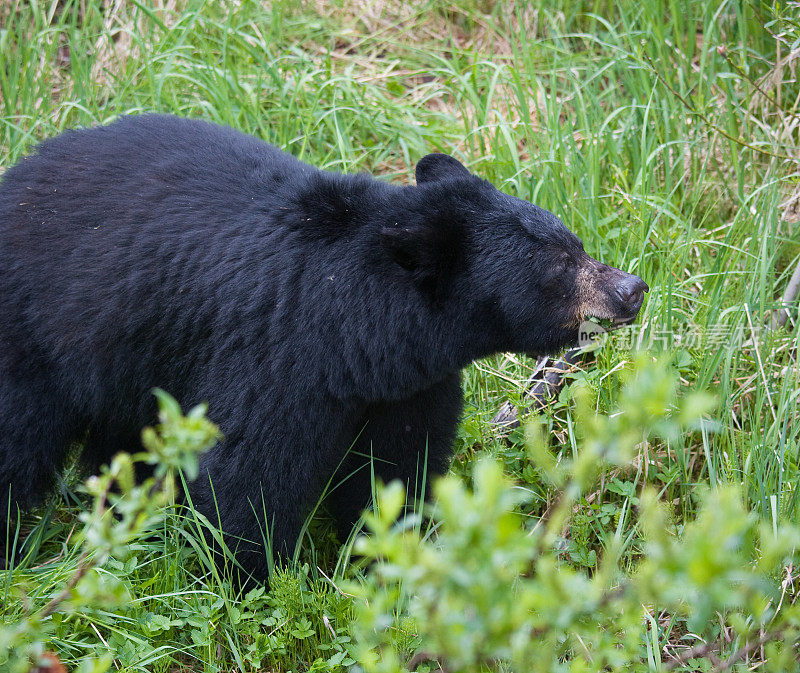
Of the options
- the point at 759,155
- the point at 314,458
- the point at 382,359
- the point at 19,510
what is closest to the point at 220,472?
the point at 314,458

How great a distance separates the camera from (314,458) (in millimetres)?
2959

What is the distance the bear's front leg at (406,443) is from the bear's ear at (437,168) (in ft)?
2.44

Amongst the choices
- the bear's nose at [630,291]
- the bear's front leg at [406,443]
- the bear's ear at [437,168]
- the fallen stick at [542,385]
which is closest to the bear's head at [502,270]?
the bear's nose at [630,291]

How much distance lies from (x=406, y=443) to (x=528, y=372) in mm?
1107

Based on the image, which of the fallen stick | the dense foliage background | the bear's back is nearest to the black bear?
the bear's back

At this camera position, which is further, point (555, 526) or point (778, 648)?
point (778, 648)

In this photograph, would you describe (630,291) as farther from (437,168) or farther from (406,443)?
(406,443)

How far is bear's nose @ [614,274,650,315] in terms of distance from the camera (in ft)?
9.62

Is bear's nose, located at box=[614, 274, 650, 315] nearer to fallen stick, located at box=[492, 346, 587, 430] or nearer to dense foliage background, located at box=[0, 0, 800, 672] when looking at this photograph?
dense foliage background, located at box=[0, 0, 800, 672]

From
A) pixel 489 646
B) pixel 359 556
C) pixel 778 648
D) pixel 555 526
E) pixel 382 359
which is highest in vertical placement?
pixel 555 526

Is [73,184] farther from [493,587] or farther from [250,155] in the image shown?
[493,587]

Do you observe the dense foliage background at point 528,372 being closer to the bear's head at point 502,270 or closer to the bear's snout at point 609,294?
the bear's snout at point 609,294

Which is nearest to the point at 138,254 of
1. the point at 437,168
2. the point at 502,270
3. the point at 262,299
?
the point at 262,299

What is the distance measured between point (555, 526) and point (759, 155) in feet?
13.0
